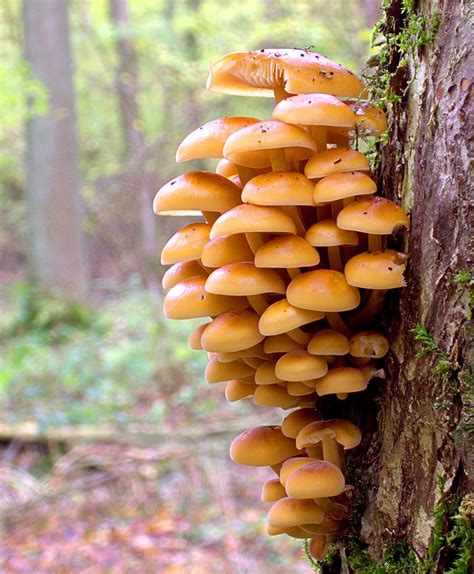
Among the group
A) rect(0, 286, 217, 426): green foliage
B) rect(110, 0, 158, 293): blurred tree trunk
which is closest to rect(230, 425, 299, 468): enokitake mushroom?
rect(0, 286, 217, 426): green foliage

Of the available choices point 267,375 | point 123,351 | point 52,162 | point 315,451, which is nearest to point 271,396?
point 267,375

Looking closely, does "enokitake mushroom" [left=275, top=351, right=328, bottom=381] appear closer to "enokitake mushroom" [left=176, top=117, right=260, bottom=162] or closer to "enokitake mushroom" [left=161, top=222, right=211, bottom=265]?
"enokitake mushroom" [left=161, top=222, right=211, bottom=265]

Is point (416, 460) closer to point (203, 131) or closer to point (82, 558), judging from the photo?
point (203, 131)

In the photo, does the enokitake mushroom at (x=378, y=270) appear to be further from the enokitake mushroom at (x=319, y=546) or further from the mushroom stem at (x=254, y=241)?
the enokitake mushroom at (x=319, y=546)

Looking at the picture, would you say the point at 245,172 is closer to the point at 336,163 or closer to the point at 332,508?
the point at 336,163

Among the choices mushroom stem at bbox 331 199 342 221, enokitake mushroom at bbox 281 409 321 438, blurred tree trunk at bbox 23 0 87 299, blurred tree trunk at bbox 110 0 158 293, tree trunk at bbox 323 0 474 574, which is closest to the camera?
tree trunk at bbox 323 0 474 574

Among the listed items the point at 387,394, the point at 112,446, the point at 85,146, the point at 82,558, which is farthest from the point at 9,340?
the point at 387,394
